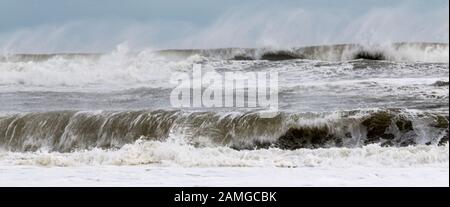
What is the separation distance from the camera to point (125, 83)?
53.1 feet

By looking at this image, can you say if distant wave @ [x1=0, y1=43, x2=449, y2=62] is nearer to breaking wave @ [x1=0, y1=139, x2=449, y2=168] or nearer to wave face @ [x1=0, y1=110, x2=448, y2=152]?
wave face @ [x1=0, y1=110, x2=448, y2=152]

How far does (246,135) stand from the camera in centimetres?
844

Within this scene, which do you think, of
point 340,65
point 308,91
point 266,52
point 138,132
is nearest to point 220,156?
point 138,132

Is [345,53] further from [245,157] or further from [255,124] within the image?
[245,157]

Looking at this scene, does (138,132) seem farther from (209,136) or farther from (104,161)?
(104,161)

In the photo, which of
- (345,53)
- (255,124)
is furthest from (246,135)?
(345,53)

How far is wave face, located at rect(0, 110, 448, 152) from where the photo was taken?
7984 millimetres

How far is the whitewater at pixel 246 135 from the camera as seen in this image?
6121 millimetres

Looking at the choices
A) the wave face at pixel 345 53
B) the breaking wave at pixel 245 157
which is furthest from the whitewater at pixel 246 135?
the wave face at pixel 345 53

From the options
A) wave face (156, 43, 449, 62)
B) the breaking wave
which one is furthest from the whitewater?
wave face (156, 43, 449, 62)

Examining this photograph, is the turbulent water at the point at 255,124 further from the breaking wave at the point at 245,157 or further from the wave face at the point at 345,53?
the wave face at the point at 345,53
